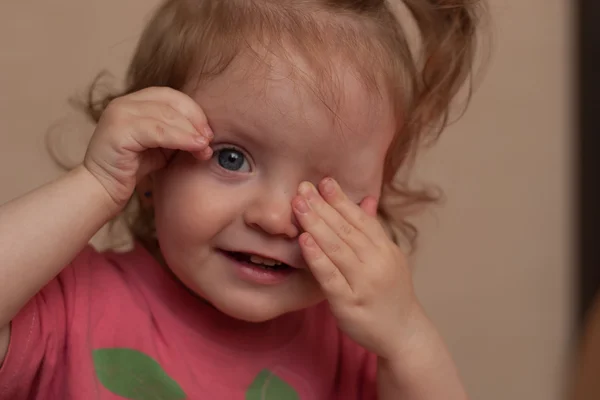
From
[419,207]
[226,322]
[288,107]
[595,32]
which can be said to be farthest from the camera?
[595,32]

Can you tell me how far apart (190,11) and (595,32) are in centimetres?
69

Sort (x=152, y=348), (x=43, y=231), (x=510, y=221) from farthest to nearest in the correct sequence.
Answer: (x=510, y=221) → (x=152, y=348) → (x=43, y=231)

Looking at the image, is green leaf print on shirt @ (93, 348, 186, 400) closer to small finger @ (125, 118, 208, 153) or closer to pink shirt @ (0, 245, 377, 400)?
pink shirt @ (0, 245, 377, 400)

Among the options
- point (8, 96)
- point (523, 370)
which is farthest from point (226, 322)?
point (523, 370)

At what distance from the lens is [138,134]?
600 mm

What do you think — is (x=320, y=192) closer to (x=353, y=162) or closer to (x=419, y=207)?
(x=353, y=162)

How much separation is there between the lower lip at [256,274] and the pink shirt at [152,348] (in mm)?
103

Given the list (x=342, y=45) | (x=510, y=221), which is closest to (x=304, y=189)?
(x=342, y=45)

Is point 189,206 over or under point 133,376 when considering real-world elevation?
over

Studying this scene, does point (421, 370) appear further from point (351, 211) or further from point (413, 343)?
point (351, 211)

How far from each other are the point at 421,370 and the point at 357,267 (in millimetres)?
111

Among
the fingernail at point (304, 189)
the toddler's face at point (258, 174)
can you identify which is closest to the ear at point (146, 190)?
the toddler's face at point (258, 174)

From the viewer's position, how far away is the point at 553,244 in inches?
46.4

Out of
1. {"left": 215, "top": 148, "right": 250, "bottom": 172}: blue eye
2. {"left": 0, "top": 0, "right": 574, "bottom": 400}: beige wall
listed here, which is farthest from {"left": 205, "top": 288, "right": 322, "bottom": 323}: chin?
{"left": 0, "top": 0, "right": 574, "bottom": 400}: beige wall
